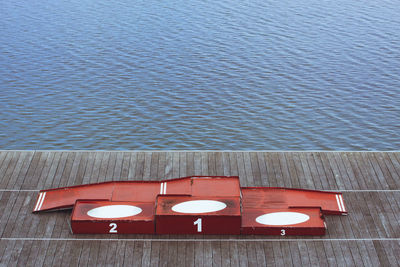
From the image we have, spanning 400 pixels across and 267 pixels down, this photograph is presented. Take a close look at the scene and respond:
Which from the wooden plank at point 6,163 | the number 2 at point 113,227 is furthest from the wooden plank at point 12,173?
the number 2 at point 113,227

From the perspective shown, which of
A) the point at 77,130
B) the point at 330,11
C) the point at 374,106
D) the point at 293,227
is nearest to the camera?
the point at 293,227

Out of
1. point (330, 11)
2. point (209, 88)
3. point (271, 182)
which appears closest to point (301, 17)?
point (330, 11)

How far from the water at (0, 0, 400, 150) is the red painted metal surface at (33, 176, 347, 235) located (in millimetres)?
16398

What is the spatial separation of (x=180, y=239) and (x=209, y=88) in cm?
2787

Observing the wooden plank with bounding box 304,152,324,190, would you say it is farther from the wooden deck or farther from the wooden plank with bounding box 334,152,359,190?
the wooden plank with bounding box 334,152,359,190

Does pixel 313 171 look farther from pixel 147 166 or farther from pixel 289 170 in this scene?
pixel 147 166

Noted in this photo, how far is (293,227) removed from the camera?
2103 cm

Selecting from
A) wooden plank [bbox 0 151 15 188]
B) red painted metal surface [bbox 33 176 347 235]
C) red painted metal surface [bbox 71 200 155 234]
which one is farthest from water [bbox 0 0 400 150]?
red painted metal surface [bbox 71 200 155 234]

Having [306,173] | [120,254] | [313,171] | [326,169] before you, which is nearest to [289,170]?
[306,173]

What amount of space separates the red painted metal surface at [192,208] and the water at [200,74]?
16.4 m

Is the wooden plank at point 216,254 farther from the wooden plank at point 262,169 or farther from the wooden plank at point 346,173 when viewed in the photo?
the wooden plank at point 346,173

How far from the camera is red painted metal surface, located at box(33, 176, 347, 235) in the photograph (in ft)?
68.3

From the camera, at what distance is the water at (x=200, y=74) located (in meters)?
40.7

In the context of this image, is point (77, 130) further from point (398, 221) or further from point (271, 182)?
point (398, 221)
